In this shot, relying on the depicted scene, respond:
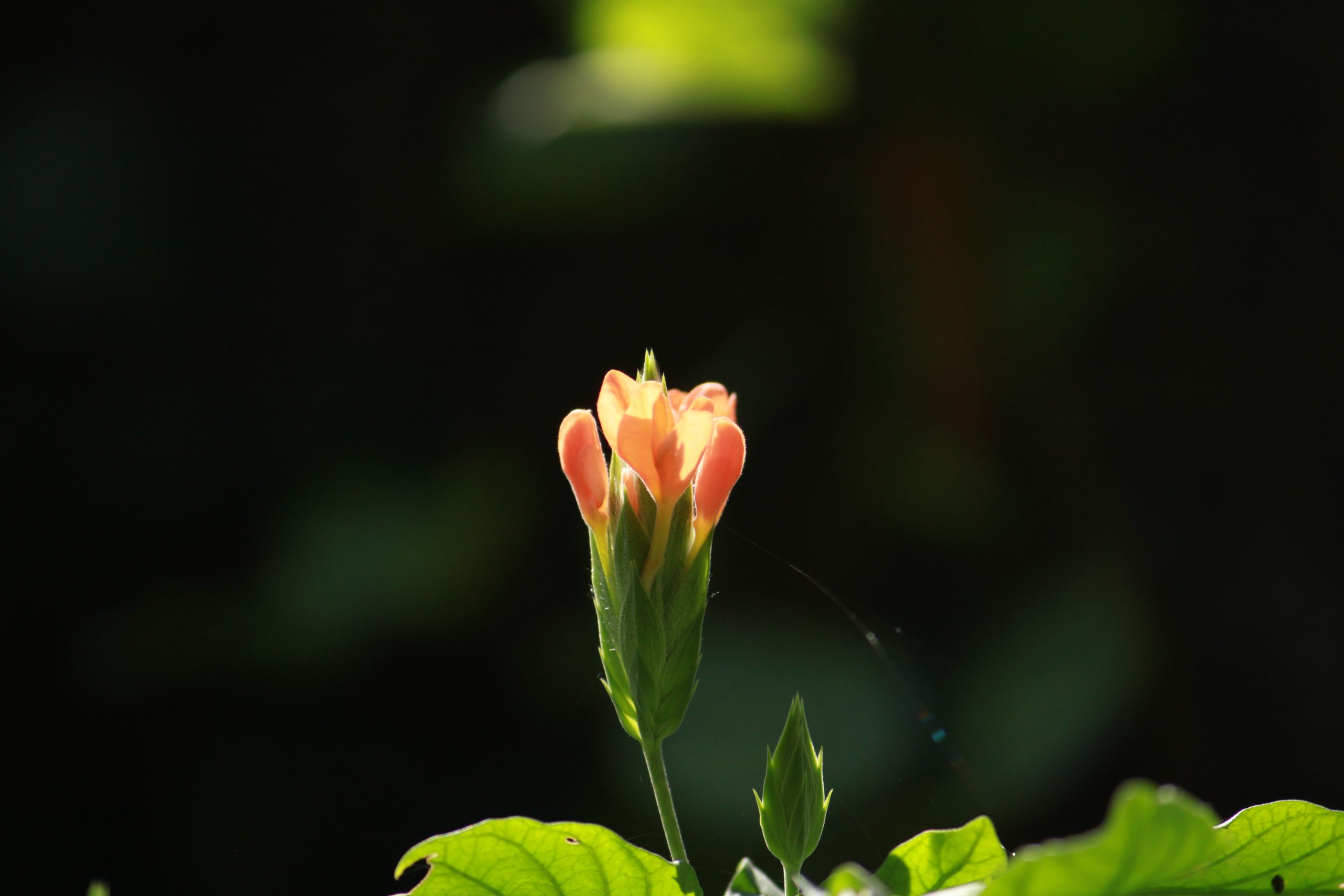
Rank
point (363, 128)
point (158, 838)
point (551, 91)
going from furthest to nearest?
point (363, 128) < point (551, 91) < point (158, 838)

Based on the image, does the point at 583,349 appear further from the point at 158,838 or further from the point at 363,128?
the point at 158,838

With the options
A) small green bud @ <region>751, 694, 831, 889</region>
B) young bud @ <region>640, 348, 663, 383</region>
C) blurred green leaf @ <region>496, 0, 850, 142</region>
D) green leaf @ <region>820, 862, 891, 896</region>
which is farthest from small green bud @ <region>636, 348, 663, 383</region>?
blurred green leaf @ <region>496, 0, 850, 142</region>

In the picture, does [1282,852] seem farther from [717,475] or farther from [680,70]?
[680,70]

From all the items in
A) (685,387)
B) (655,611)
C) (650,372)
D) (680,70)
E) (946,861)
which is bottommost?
(946,861)

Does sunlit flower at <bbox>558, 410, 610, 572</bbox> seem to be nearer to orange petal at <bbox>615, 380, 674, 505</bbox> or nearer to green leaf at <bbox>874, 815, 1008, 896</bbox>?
orange petal at <bbox>615, 380, 674, 505</bbox>

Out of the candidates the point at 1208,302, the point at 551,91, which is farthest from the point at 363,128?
the point at 1208,302

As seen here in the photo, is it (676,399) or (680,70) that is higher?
(680,70)

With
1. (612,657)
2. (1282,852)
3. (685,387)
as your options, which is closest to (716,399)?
(612,657)
